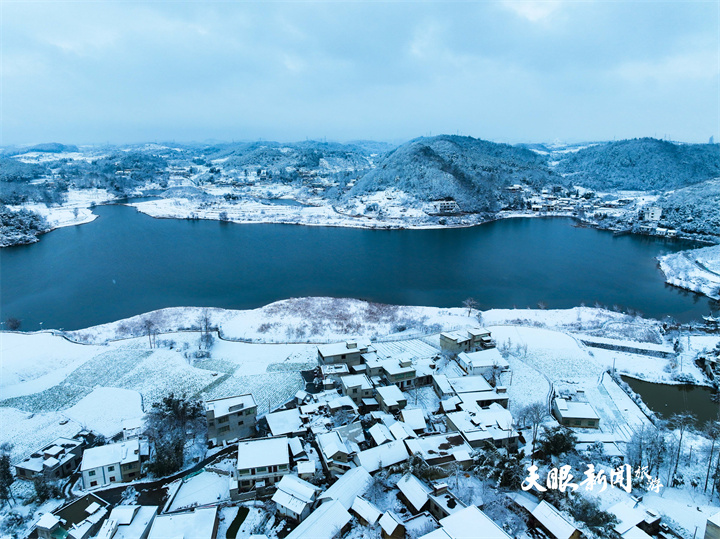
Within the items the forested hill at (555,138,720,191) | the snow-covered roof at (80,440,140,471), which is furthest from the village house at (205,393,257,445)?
the forested hill at (555,138,720,191)

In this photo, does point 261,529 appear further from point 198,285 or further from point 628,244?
point 628,244

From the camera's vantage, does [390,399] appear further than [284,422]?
Yes

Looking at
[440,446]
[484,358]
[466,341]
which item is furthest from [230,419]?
[466,341]

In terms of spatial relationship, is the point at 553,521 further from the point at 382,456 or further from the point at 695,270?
the point at 695,270

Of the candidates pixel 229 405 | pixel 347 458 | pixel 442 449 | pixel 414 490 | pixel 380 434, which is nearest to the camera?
pixel 414 490

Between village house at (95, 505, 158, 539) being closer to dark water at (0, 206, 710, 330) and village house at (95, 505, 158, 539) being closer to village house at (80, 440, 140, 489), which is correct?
village house at (80, 440, 140, 489)

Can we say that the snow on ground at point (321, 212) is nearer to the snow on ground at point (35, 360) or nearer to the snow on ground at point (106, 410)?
the snow on ground at point (35, 360)
